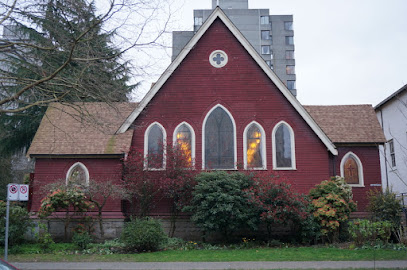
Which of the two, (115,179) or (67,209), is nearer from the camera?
(67,209)

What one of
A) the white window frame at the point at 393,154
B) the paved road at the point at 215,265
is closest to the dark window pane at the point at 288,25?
the white window frame at the point at 393,154

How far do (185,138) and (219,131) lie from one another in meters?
1.74

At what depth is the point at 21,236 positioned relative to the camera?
1673 cm

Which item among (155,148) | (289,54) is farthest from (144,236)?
(289,54)

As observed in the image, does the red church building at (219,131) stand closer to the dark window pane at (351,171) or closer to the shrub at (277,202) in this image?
the dark window pane at (351,171)

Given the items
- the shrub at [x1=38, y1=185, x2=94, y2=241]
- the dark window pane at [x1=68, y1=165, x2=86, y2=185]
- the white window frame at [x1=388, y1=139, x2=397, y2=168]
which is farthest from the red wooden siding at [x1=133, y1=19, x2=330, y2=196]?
the white window frame at [x1=388, y1=139, x2=397, y2=168]

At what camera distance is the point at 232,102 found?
20875mm

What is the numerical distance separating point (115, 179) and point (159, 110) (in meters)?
4.04

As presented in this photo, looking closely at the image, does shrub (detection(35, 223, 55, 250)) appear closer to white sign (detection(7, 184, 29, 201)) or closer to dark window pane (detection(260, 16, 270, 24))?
white sign (detection(7, 184, 29, 201))

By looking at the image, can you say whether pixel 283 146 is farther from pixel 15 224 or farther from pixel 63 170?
pixel 15 224

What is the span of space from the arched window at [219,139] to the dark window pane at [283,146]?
221cm

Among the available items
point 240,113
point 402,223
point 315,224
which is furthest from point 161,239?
point 402,223

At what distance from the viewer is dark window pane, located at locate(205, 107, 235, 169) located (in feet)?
67.0

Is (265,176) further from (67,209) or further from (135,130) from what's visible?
(67,209)
